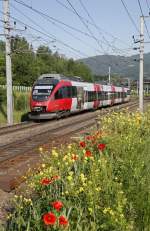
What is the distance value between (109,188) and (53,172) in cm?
93

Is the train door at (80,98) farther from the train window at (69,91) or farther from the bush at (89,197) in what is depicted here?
the bush at (89,197)

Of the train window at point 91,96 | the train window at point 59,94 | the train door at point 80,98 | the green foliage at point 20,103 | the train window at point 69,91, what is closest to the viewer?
the train window at point 59,94

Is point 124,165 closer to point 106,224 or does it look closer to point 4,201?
point 106,224

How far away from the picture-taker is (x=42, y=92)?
2877cm

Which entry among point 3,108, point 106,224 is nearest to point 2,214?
point 106,224

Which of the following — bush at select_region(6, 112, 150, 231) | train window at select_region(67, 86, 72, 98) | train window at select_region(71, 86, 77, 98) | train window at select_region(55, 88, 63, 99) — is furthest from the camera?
train window at select_region(71, 86, 77, 98)

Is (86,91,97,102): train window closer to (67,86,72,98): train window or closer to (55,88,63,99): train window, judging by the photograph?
(67,86,72,98): train window

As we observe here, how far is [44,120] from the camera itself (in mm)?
30703

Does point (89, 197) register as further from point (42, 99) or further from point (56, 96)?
point (56, 96)

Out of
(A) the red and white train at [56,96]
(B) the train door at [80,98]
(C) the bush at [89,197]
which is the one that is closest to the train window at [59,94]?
(A) the red and white train at [56,96]

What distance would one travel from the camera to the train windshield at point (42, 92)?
2861 cm

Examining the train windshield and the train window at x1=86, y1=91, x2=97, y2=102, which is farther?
the train window at x1=86, y1=91, x2=97, y2=102

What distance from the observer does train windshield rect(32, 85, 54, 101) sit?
28609 millimetres

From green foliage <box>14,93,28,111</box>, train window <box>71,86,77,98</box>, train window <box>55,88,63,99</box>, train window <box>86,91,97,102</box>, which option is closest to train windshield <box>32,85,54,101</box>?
train window <box>55,88,63,99</box>
